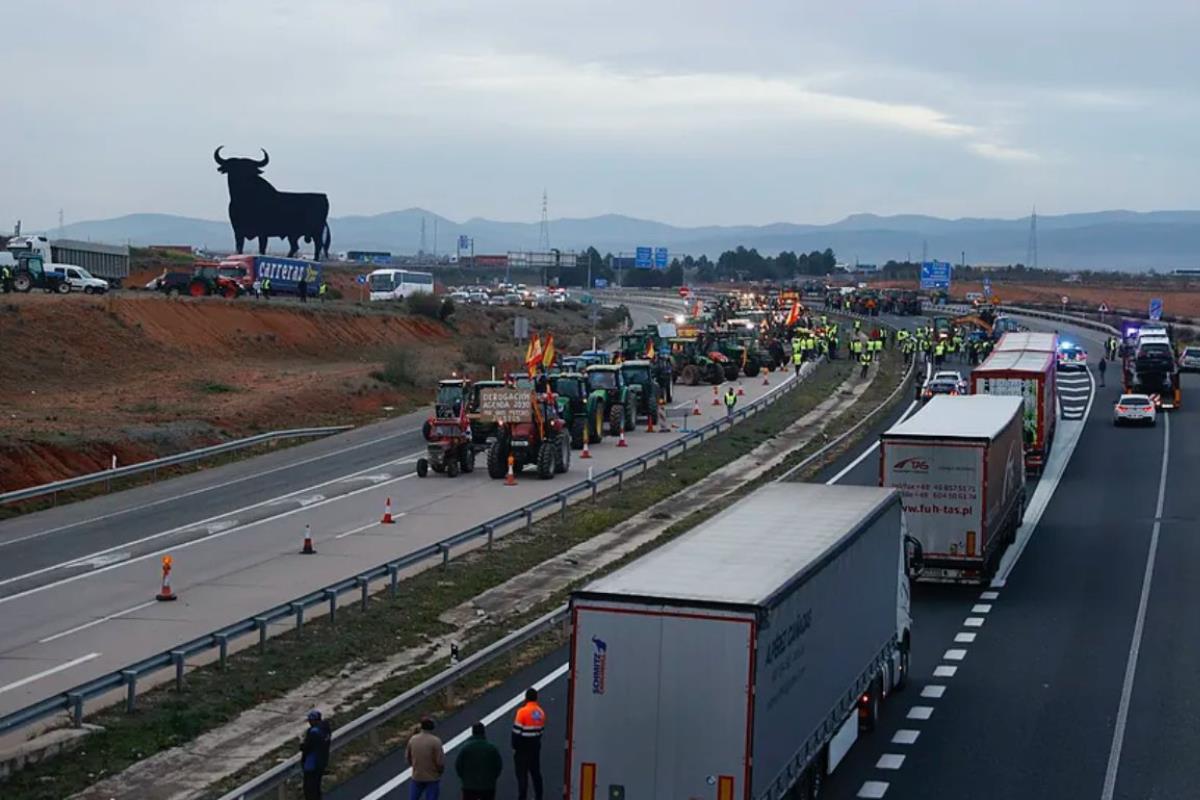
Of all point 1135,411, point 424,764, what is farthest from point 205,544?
point 1135,411

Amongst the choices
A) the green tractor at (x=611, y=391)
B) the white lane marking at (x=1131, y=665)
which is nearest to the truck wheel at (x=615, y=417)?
the green tractor at (x=611, y=391)

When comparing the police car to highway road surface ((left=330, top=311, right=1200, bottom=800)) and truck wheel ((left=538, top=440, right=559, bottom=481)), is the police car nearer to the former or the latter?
highway road surface ((left=330, top=311, right=1200, bottom=800))

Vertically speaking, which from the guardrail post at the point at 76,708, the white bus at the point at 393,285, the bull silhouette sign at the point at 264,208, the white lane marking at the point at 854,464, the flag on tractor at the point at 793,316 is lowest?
the white lane marking at the point at 854,464

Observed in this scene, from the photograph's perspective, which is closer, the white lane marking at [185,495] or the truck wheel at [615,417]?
the white lane marking at [185,495]

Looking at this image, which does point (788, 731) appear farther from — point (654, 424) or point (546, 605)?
point (654, 424)

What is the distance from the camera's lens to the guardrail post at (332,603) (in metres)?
25.3

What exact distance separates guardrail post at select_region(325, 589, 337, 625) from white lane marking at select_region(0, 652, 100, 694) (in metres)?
3.37

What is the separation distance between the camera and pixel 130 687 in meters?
20.3

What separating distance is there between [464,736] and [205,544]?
14.9m

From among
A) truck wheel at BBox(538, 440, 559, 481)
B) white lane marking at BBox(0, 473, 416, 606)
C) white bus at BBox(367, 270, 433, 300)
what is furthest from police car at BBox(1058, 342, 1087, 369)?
white lane marking at BBox(0, 473, 416, 606)

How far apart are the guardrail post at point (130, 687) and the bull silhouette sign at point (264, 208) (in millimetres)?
76238

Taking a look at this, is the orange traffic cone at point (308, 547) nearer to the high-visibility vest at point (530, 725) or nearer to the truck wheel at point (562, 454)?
the truck wheel at point (562, 454)

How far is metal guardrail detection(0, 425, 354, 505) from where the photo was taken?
37.5 metres

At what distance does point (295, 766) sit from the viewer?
16.7 m
